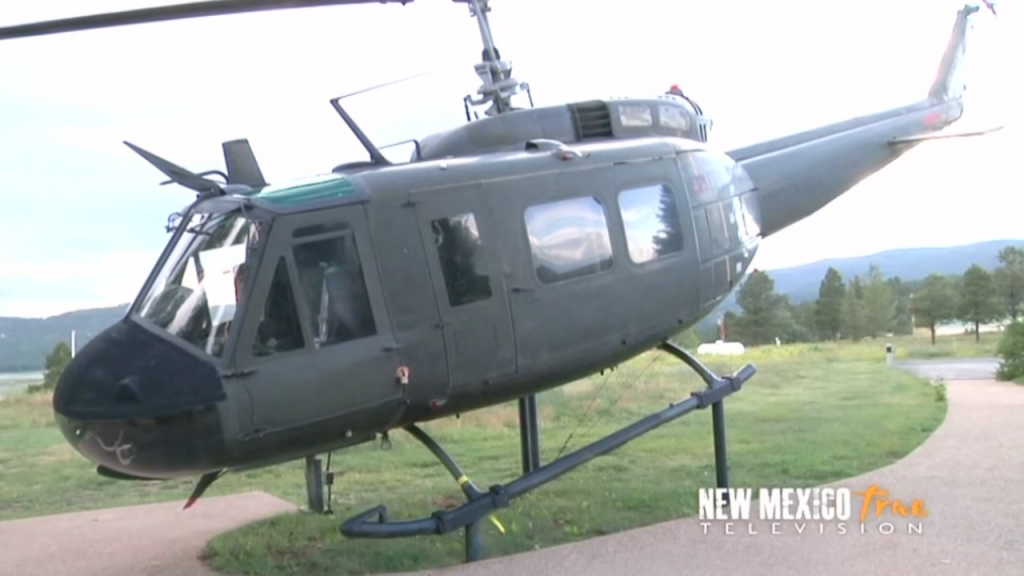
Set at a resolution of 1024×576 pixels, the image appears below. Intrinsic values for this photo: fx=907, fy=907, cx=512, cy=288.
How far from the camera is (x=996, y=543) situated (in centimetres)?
663

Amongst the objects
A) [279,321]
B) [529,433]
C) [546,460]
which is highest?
[279,321]

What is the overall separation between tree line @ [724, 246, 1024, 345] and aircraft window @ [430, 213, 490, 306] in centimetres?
4117

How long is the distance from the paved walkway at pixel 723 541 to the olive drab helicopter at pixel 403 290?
2.72 ft

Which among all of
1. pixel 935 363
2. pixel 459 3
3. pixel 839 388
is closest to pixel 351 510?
pixel 459 3

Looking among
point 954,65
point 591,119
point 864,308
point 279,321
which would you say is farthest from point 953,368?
point 864,308

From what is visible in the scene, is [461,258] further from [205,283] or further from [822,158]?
[822,158]

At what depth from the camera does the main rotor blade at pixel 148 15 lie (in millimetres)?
5438

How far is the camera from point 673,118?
27.7 feet

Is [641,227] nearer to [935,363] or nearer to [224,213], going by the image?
[224,213]

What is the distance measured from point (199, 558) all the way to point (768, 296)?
47.5 meters

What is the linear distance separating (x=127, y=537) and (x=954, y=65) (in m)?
12.7

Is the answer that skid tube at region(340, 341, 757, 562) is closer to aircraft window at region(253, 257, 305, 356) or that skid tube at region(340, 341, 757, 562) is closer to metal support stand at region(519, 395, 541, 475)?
aircraft window at region(253, 257, 305, 356)

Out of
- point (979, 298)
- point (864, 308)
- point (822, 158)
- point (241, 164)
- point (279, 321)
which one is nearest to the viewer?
point (279, 321)

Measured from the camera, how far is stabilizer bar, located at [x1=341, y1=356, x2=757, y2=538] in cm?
647
